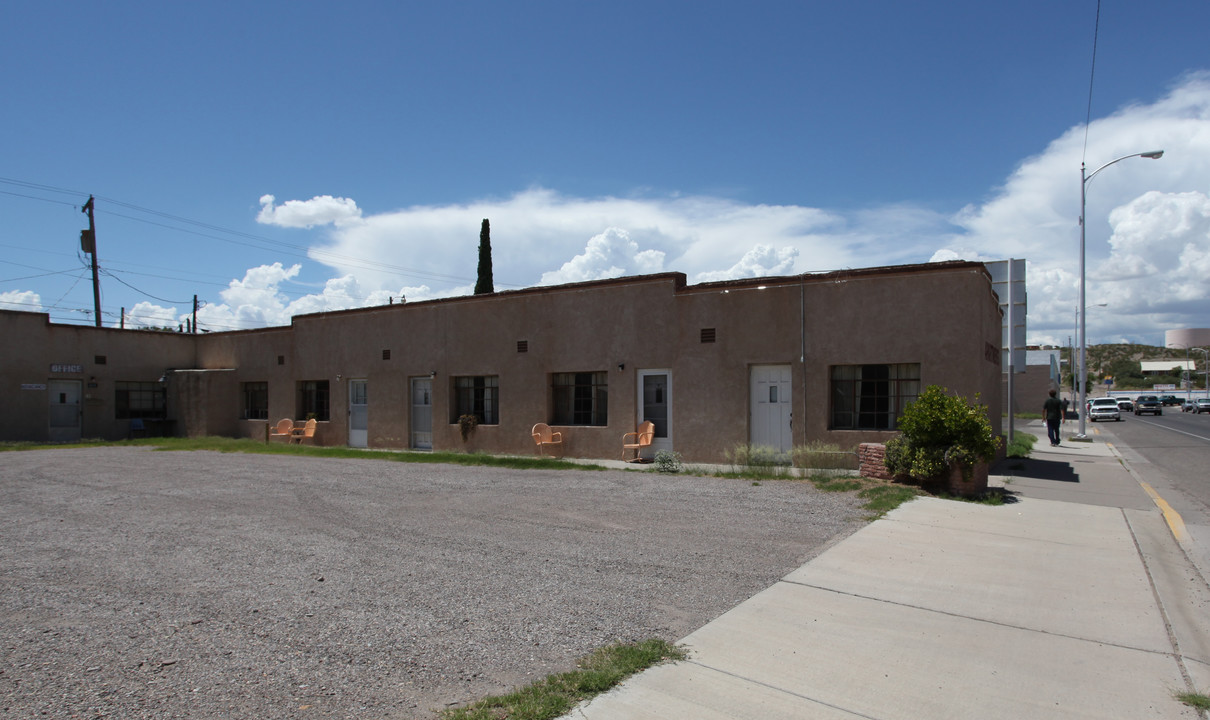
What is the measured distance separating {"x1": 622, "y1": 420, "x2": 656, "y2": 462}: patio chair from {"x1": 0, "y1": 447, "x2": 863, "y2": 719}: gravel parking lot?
13.5 ft

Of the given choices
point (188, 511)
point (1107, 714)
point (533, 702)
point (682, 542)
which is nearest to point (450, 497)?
point (188, 511)

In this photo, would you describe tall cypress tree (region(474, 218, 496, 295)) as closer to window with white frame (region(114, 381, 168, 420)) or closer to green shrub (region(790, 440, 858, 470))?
window with white frame (region(114, 381, 168, 420))

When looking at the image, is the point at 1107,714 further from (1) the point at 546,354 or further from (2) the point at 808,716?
(1) the point at 546,354

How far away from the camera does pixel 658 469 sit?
585 inches

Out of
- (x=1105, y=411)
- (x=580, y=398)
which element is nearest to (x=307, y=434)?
(x=580, y=398)

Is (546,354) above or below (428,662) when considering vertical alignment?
above

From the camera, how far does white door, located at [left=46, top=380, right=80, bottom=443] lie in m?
24.7

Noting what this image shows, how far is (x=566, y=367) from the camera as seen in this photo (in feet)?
58.4

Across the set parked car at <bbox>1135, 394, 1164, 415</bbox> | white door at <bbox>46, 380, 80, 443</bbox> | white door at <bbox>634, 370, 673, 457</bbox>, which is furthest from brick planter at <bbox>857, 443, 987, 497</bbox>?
parked car at <bbox>1135, 394, 1164, 415</bbox>

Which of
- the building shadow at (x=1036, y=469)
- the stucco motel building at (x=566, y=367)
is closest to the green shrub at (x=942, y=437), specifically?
the stucco motel building at (x=566, y=367)

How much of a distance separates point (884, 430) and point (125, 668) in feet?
41.0

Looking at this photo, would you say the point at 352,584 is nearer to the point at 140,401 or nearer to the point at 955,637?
the point at 955,637

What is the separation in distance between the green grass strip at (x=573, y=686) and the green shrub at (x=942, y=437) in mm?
7606

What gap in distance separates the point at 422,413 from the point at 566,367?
202 inches
